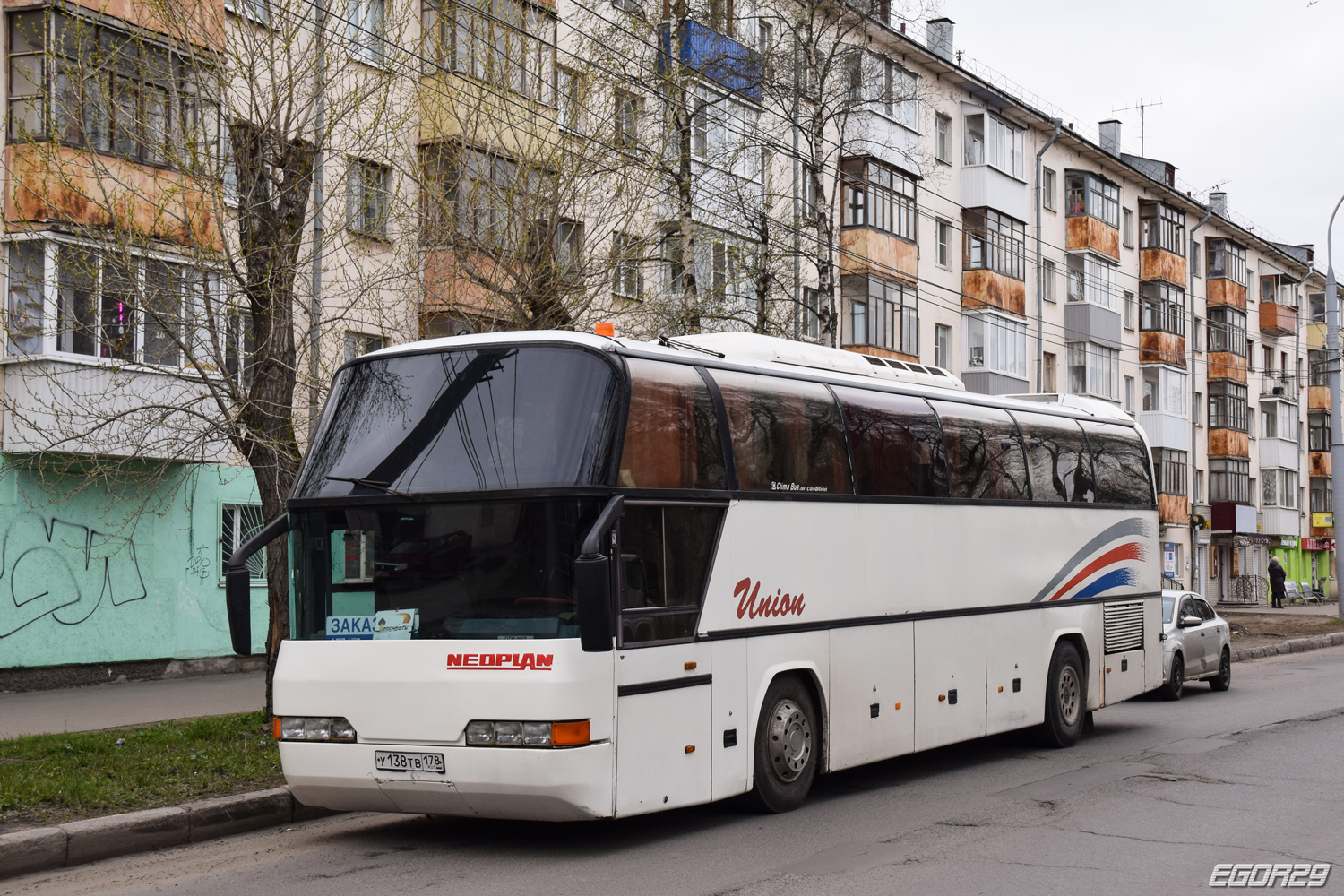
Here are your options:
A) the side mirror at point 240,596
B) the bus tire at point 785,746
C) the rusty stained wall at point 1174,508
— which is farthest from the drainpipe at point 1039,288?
the side mirror at point 240,596

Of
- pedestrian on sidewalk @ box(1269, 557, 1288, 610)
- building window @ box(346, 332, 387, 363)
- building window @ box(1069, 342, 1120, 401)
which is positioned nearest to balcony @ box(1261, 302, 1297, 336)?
pedestrian on sidewalk @ box(1269, 557, 1288, 610)

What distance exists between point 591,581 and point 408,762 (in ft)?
5.62

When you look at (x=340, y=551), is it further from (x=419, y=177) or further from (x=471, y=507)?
(x=419, y=177)

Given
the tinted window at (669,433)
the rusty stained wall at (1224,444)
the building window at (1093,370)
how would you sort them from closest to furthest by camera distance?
the tinted window at (669,433), the building window at (1093,370), the rusty stained wall at (1224,444)

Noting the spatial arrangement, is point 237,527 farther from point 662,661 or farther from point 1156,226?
point 1156,226

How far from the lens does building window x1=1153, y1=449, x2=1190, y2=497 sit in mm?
52531

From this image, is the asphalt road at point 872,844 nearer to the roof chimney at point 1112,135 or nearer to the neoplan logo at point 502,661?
the neoplan logo at point 502,661

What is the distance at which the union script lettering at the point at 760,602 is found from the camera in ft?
31.6

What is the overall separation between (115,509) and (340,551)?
1269cm

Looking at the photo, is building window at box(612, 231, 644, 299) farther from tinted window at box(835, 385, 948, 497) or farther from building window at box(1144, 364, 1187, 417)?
building window at box(1144, 364, 1187, 417)

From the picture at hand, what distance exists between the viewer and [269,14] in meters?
12.4

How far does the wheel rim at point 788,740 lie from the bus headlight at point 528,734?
2143mm

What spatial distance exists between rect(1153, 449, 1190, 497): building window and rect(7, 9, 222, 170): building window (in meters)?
44.2

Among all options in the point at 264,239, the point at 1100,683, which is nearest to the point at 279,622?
the point at 264,239
